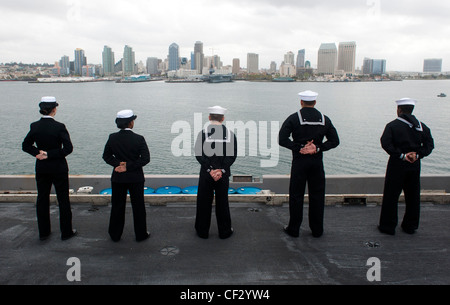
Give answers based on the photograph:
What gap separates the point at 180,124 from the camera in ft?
190

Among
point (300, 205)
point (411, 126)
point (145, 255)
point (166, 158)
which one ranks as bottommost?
point (166, 158)

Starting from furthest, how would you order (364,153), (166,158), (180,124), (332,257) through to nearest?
(180,124) → (364,153) → (166,158) → (332,257)

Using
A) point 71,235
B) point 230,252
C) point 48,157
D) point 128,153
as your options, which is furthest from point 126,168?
point 230,252

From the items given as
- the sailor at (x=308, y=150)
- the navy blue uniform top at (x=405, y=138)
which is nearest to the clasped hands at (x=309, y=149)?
the sailor at (x=308, y=150)

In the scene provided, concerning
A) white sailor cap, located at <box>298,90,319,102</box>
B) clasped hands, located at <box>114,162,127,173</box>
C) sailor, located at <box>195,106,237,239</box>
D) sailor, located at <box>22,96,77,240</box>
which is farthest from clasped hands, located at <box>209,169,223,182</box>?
sailor, located at <box>22,96,77,240</box>

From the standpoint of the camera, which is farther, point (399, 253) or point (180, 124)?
point (180, 124)

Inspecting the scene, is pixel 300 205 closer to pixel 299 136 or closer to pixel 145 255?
pixel 299 136

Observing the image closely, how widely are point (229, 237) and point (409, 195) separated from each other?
3.25m

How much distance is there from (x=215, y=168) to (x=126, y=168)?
145cm

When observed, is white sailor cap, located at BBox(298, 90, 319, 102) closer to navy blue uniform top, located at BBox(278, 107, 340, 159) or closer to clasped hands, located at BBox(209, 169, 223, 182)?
navy blue uniform top, located at BBox(278, 107, 340, 159)

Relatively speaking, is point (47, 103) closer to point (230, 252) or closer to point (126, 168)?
point (126, 168)

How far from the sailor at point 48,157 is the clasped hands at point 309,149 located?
149 inches
